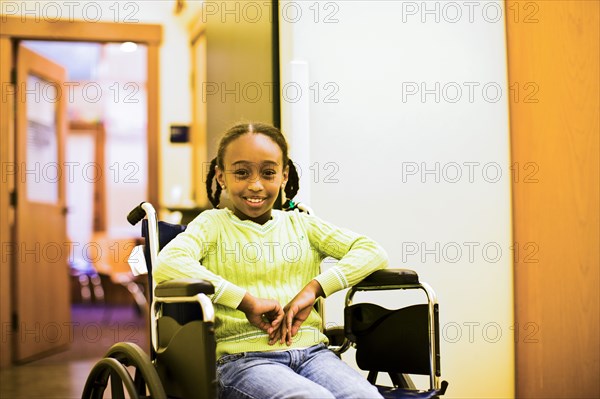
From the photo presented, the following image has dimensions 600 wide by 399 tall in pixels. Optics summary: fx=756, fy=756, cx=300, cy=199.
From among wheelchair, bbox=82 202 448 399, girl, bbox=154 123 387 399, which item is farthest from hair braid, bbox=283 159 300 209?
wheelchair, bbox=82 202 448 399

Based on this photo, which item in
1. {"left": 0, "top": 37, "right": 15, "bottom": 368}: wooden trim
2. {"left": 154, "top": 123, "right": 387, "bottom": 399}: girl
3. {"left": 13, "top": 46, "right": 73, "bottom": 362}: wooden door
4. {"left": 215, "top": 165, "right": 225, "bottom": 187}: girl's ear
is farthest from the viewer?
{"left": 13, "top": 46, "right": 73, "bottom": 362}: wooden door

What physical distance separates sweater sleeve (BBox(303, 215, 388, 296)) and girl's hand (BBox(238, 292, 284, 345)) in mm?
164

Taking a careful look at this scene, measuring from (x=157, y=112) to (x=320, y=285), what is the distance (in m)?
3.91

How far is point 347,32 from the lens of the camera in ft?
8.91

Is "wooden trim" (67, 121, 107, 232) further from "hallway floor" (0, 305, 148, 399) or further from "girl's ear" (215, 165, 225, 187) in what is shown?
"girl's ear" (215, 165, 225, 187)

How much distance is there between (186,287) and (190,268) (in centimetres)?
18

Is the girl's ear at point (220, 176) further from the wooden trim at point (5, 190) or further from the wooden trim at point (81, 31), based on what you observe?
the wooden trim at point (81, 31)

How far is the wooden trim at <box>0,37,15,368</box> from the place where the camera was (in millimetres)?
4398

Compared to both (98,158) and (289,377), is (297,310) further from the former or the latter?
(98,158)

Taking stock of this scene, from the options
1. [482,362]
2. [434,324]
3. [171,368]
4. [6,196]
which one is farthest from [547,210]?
[6,196]

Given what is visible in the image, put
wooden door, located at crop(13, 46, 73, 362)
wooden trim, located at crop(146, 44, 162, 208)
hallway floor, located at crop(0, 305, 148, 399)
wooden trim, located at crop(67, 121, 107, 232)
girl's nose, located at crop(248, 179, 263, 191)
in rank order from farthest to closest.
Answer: wooden trim, located at crop(67, 121, 107, 232) → wooden trim, located at crop(146, 44, 162, 208) → wooden door, located at crop(13, 46, 73, 362) → hallway floor, located at crop(0, 305, 148, 399) → girl's nose, located at crop(248, 179, 263, 191)

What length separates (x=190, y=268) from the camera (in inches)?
66.3

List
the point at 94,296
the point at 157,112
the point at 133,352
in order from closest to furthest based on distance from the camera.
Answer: the point at 133,352, the point at 157,112, the point at 94,296

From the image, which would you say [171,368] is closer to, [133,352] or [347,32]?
[133,352]
